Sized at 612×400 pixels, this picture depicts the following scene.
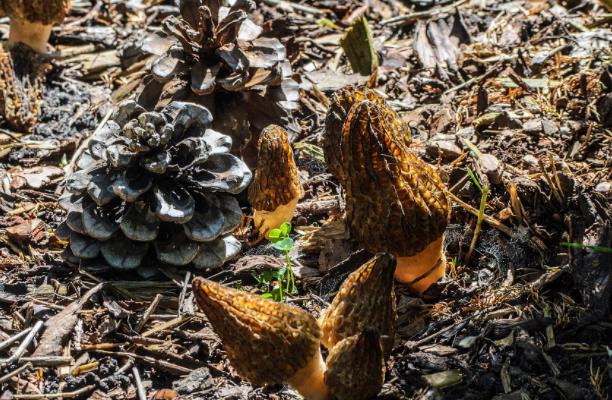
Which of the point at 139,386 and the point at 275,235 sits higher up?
the point at 275,235

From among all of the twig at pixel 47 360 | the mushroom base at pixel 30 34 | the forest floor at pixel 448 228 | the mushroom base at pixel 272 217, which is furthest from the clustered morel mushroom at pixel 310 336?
the mushroom base at pixel 30 34

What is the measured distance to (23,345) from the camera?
11.5 feet

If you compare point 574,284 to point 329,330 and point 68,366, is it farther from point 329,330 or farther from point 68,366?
point 68,366

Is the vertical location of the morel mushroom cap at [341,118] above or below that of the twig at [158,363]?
above

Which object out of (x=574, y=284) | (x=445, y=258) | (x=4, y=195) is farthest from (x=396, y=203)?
(x=4, y=195)

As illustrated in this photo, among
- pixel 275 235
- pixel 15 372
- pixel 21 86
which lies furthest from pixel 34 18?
pixel 15 372

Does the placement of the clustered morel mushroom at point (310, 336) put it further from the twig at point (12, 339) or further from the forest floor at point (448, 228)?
the twig at point (12, 339)

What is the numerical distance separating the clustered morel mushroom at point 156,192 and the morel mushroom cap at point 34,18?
1.73 meters

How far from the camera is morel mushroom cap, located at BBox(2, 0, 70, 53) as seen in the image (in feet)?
18.0

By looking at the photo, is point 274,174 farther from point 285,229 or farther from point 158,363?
point 158,363

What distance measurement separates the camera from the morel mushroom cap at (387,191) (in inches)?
139

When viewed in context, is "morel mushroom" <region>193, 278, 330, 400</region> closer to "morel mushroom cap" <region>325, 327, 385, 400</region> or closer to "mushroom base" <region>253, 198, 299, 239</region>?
"morel mushroom cap" <region>325, 327, 385, 400</region>

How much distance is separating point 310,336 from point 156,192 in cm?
124

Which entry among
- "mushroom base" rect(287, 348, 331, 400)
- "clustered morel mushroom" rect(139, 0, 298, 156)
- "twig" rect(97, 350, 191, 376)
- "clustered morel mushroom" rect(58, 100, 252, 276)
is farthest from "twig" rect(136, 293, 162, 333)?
"clustered morel mushroom" rect(139, 0, 298, 156)
